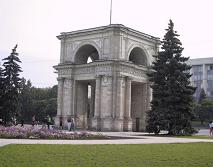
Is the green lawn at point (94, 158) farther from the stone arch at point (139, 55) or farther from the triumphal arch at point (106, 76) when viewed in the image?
the stone arch at point (139, 55)

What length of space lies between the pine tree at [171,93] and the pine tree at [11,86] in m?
16.3

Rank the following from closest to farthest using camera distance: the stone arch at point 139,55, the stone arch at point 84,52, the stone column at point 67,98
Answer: the stone column at point 67,98 < the stone arch at point 84,52 < the stone arch at point 139,55

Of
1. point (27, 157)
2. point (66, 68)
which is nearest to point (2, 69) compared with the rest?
point (66, 68)

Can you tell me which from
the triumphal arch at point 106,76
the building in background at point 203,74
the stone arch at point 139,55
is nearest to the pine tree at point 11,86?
the triumphal arch at point 106,76

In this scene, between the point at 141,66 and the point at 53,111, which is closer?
the point at 141,66

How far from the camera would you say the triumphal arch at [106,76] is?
51938 mm

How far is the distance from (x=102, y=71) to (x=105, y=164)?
127ft

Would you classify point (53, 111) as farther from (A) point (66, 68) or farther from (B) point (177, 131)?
(B) point (177, 131)

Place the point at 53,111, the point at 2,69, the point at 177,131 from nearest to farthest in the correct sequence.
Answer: the point at 177,131
the point at 2,69
the point at 53,111

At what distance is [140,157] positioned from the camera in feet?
53.3

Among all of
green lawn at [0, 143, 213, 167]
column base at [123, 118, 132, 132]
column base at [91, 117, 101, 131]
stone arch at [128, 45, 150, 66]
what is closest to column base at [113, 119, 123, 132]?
column base at [123, 118, 132, 132]

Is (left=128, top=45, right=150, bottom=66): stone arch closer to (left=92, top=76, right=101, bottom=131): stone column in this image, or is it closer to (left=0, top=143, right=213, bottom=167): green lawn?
(left=92, top=76, right=101, bottom=131): stone column

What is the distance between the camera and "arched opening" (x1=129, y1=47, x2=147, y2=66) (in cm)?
5847

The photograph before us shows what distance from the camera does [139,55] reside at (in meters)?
59.3
